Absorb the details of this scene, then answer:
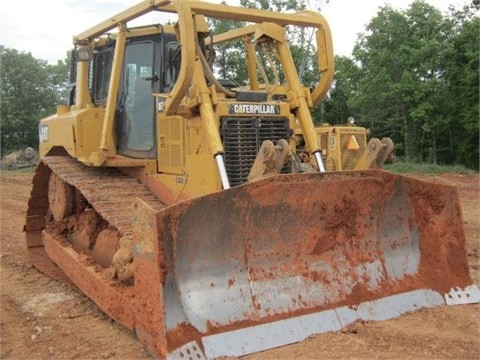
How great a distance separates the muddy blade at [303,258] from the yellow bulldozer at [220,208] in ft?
0.03

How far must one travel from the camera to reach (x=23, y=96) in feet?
114

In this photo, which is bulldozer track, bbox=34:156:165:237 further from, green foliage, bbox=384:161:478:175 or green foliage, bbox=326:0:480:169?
green foliage, bbox=326:0:480:169

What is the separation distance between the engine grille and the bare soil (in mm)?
1666

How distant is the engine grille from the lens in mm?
5109

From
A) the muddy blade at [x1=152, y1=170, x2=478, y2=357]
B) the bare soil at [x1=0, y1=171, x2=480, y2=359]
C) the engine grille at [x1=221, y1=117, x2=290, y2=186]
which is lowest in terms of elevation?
the bare soil at [x1=0, y1=171, x2=480, y2=359]

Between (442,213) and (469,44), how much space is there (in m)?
21.4

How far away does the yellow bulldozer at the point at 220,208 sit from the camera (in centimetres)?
391

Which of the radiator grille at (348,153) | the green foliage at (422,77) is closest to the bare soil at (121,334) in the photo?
the radiator grille at (348,153)

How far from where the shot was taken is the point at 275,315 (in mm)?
4105

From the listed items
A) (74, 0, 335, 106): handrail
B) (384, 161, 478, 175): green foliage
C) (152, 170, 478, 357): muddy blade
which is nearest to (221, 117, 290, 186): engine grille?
(74, 0, 335, 106): handrail

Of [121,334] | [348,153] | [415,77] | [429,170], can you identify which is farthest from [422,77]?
[121,334]

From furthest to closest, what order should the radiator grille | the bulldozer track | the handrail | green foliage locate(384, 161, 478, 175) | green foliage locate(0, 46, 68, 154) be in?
green foliage locate(0, 46, 68, 154)
green foliage locate(384, 161, 478, 175)
the radiator grille
the bulldozer track
the handrail

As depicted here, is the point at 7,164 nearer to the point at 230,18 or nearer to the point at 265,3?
the point at 265,3

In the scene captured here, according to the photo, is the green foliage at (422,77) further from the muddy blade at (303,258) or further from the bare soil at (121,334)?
the muddy blade at (303,258)
